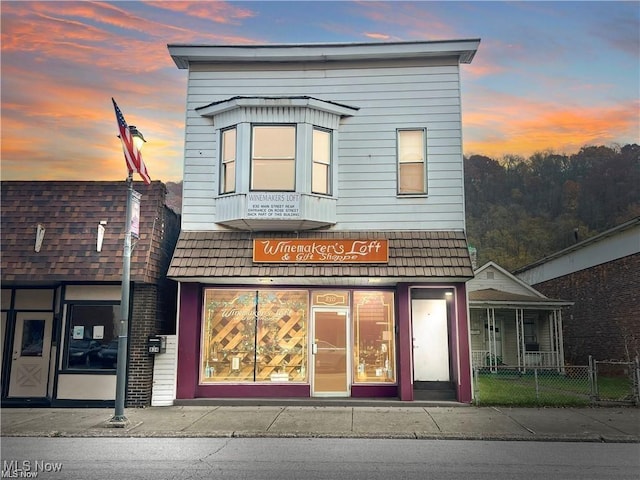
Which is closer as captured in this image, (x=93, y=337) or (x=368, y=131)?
(x=93, y=337)

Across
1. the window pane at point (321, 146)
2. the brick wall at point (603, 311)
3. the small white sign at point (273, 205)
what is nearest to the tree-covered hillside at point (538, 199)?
the brick wall at point (603, 311)

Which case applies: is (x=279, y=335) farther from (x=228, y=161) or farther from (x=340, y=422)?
(x=228, y=161)

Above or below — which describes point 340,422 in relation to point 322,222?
below

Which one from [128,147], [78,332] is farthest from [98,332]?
[128,147]

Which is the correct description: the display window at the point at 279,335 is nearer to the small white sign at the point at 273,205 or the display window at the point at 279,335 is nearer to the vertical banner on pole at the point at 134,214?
the small white sign at the point at 273,205

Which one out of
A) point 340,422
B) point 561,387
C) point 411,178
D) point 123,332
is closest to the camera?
point 340,422

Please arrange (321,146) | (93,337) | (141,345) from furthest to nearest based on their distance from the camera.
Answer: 1. (321,146)
2. (93,337)
3. (141,345)

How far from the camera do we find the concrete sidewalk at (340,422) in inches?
377

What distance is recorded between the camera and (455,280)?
1259 centimetres

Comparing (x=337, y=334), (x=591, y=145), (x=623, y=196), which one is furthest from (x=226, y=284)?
(x=591, y=145)

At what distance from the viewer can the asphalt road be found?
7.02m

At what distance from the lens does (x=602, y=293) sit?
71.8ft

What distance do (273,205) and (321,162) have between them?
1.77 metres

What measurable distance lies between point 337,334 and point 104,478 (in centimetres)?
735
